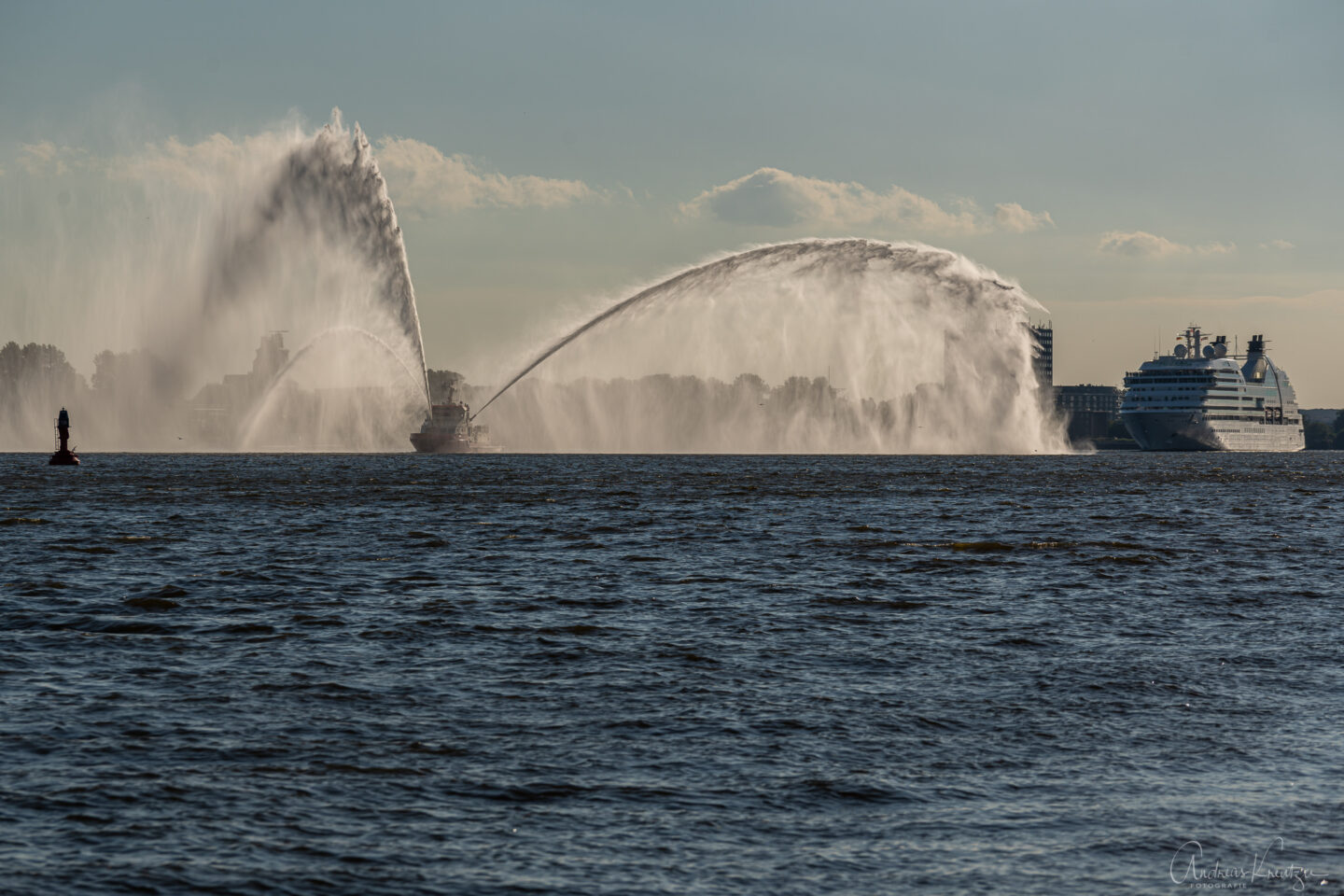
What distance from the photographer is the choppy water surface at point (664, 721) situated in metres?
13.2

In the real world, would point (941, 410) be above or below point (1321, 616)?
above

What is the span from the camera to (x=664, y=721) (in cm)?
1894

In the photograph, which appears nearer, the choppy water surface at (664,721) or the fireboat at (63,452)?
the choppy water surface at (664,721)

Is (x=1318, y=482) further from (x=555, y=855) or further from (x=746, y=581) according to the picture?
(x=555, y=855)

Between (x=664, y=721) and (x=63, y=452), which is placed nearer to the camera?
(x=664, y=721)

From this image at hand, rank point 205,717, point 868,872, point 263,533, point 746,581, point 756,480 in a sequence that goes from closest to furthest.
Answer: point 868,872 < point 205,717 < point 746,581 < point 263,533 < point 756,480

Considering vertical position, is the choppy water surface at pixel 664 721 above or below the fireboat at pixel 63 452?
below

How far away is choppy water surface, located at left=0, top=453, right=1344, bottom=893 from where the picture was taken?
13219 mm

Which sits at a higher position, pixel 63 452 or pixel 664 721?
pixel 63 452

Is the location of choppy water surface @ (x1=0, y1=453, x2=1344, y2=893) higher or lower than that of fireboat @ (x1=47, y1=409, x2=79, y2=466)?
lower

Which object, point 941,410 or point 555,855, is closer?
point 555,855

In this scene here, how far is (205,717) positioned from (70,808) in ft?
14.5

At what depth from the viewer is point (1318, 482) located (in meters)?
127

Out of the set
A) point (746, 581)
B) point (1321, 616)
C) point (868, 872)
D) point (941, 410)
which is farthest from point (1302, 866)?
point (941, 410)
